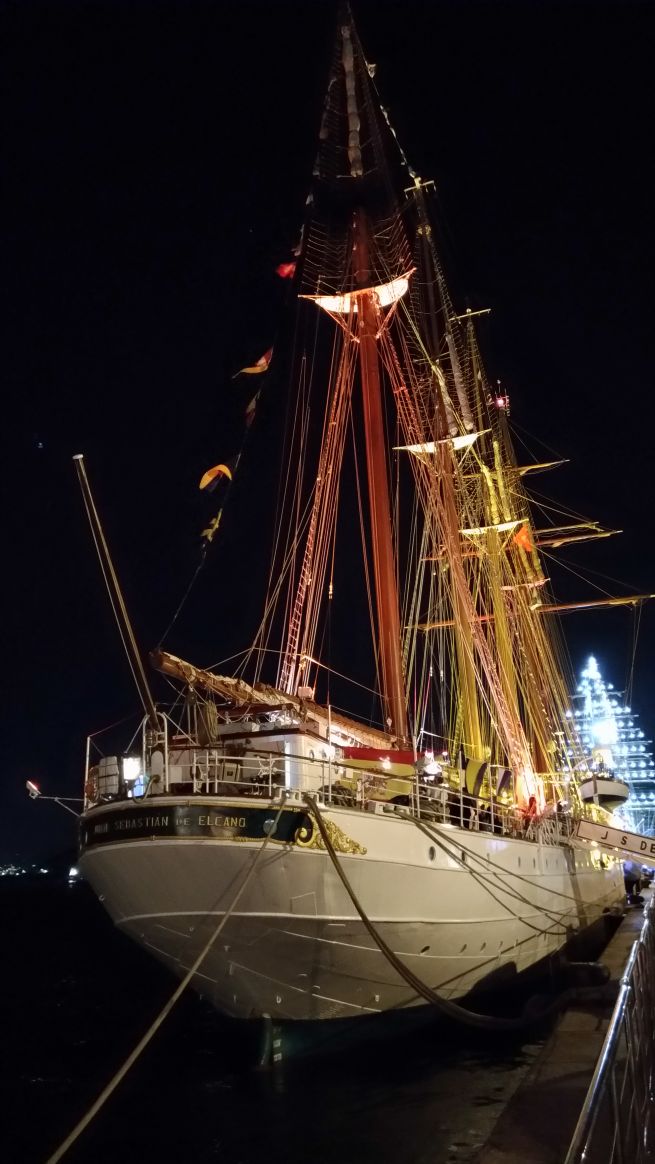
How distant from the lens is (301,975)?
13844mm

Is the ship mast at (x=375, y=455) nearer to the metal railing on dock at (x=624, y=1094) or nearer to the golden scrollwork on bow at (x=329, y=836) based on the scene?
the golden scrollwork on bow at (x=329, y=836)

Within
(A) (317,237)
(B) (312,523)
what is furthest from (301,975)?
(A) (317,237)

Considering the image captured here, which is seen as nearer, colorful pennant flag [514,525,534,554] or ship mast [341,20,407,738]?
ship mast [341,20,407,738]

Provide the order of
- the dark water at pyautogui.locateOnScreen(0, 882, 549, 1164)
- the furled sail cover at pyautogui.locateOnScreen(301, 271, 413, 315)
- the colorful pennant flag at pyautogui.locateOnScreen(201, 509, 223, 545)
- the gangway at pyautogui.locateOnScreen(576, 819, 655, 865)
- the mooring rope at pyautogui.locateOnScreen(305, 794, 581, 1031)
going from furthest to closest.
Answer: the furled sail cover at pyautogui.locateOnScreen(301, 271, 413, 315)
the gangway at pyautogui.locateOnScreen(576, 819, 655, 865)
the colorful pennant flag at pyautogui.locateOnScreen(201, 509, 223, 545)
the mooring rope at pyautogui.locateOnScreen(305, 794, 581, 1031)
the dark water at pyautogui.locateOnScreen(0, 882, 549, 1164)

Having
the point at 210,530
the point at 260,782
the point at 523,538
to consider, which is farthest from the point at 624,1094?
the point at 523,538

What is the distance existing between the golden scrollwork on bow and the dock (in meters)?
3.70

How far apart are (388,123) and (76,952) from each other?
159 ft

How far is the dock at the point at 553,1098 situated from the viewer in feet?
22.0

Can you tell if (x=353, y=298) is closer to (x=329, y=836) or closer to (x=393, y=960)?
(x=329, y=836)

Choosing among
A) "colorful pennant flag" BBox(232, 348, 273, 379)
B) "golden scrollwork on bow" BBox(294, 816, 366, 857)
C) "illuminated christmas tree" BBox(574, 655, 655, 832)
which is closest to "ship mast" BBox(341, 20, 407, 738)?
"colorful pennant flag" BBox(232, 348, 273, 379)

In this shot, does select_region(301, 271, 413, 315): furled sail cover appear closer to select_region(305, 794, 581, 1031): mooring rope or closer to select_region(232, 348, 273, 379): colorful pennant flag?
select_region(232, 348, 273, 379): colorful pennant flag

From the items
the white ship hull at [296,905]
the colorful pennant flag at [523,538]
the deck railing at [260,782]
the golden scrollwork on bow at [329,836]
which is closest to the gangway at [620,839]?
the white ship hull at [296,905]

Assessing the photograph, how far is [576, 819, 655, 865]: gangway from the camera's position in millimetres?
24797

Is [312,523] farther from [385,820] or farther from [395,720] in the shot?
[385,820]
